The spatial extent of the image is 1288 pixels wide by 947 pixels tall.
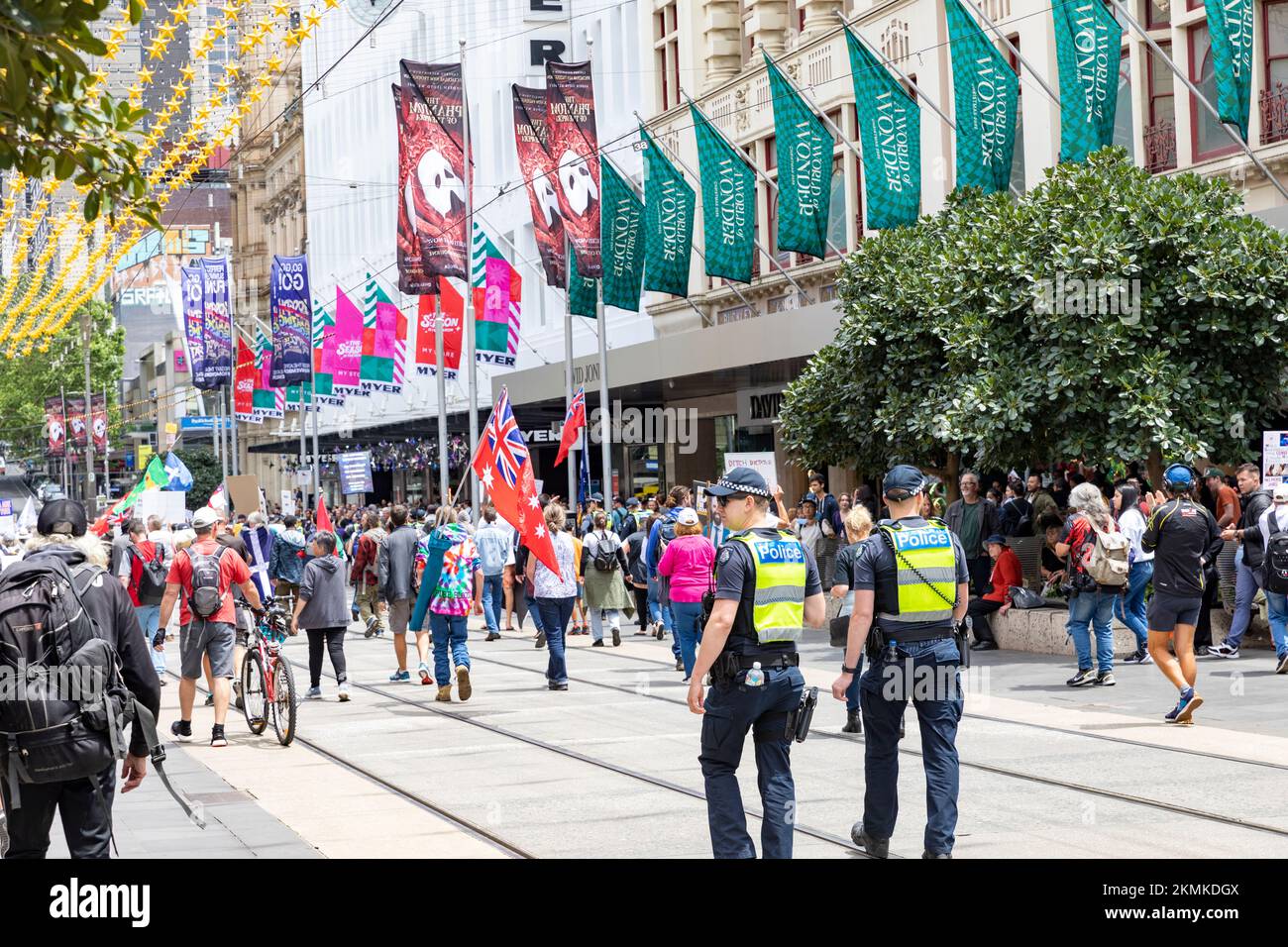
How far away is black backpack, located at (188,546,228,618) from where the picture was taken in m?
13.8

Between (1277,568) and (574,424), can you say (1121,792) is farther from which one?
(574,424)

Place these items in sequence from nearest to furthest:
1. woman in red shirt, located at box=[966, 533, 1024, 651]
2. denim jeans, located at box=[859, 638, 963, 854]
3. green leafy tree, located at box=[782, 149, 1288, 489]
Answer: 1. denim jeans, located at box=[859, 638, 963, 854]
2. green leafy tree, located at box=[782, 149, 1288, 489]
3. woman in red shirt, located at box=[966, 533, 1024, 651]

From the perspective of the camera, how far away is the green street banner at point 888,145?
25.1 meters

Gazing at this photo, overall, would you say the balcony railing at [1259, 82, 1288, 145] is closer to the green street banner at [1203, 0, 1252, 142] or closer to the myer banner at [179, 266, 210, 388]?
the green street banner at [1203, 0, 1252, 142]

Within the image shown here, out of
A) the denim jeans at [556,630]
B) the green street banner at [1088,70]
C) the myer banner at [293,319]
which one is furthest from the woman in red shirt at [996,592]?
the myer banner at [293,319]

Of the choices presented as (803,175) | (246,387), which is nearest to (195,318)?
(246,387)

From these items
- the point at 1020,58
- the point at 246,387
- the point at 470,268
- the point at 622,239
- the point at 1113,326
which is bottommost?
the point at 1113,326

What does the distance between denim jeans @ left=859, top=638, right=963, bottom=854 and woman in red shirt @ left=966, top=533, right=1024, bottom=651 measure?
10687 millimetres

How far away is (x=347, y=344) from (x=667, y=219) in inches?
573

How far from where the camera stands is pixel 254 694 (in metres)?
14.4

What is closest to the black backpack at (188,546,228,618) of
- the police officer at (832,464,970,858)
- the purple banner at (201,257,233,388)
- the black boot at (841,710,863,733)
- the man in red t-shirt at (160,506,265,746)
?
the man in red t-shirt at (160,506,265,746)

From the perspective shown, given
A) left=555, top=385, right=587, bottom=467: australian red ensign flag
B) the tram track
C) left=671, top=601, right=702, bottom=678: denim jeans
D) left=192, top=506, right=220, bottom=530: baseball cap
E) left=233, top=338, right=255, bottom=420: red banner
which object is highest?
left=233, top=338, right=255, bottom=420: red banner

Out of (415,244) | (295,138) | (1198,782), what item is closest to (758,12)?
(415,244)
